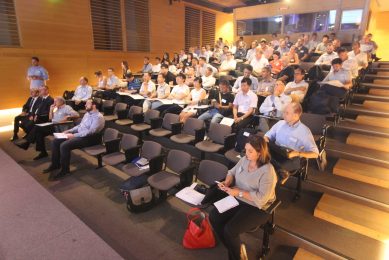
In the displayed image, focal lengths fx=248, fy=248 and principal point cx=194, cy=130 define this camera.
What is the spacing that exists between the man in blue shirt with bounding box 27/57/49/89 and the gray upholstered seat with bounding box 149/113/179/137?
15.7 feet

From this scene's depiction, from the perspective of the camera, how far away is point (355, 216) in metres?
2.54

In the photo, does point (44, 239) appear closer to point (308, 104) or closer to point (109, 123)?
point (109, 123)

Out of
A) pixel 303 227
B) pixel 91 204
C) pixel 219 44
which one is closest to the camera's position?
pixel 303 227

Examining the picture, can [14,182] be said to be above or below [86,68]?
below

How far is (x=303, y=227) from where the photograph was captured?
2.47m

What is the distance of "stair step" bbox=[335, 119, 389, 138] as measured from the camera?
11.9 ft

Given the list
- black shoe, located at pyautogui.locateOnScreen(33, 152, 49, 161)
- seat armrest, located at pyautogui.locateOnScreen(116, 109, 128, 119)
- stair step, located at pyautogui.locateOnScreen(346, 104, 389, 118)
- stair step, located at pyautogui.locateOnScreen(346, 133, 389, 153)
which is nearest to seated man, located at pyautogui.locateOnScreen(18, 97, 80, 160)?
black shoe, located at pyautogui.locateOnScreen(33, 152, 49, 161)

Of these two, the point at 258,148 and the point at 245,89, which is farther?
the point at 245,89

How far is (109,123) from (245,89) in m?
3.26

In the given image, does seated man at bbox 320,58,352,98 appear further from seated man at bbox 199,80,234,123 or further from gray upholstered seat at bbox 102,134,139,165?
gray upholstered seat at bbox 102,134,139,165

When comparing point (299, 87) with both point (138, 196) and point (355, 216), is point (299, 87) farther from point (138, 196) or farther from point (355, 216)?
point (138, 196)

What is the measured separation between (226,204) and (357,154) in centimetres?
216

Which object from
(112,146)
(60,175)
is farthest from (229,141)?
(60,175)

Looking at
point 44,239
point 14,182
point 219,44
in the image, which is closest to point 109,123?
point 14,182
